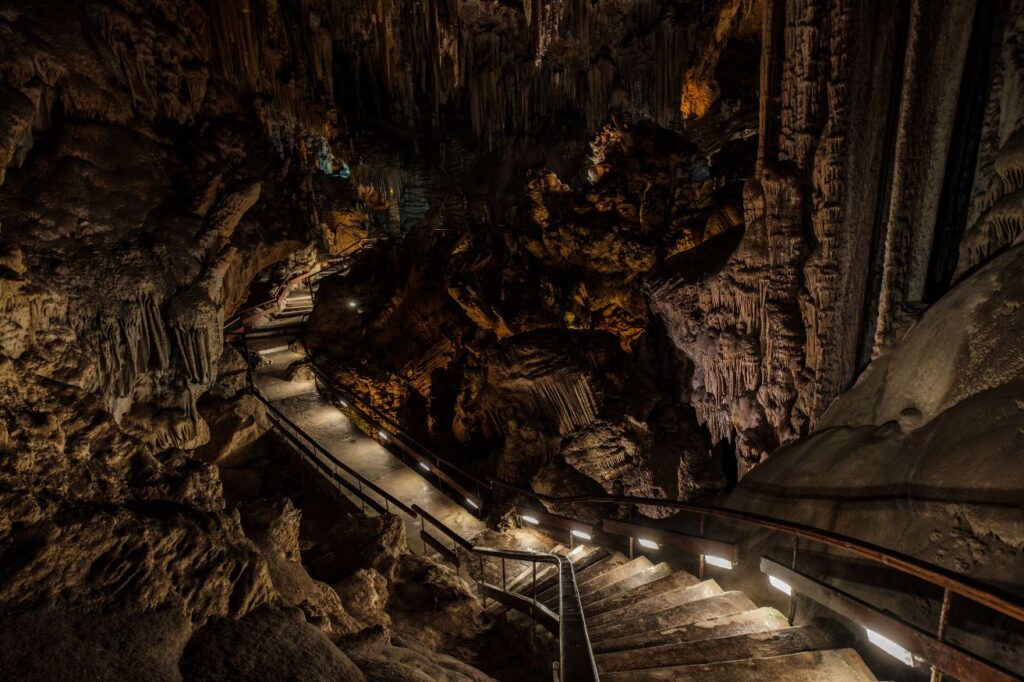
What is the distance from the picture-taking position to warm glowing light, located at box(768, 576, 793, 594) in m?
4.15

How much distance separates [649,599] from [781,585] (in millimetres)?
1254

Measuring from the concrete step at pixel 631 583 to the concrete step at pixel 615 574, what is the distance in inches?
4.6

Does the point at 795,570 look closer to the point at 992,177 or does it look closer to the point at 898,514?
the point at 898,514

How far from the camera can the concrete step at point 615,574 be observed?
5.73 meters

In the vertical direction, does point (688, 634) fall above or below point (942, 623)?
below

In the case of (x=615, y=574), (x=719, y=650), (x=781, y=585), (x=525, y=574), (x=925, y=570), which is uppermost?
(x=925, y=570)

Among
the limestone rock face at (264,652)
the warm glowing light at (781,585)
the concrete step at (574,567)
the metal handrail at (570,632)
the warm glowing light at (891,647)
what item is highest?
the warm glowing light at (891,647)

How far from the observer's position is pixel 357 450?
31.8 ft

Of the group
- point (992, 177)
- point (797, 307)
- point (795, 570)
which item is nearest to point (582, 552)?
point (795, 570)

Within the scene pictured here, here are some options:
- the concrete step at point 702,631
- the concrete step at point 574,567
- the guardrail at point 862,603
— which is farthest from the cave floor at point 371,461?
the concrete step at point 702,631

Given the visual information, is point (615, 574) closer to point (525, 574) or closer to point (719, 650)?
point (525, 574)

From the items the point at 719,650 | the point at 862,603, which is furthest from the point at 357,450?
the point at 862,603

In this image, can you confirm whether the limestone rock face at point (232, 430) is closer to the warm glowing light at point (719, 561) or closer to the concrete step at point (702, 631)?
the concrete step at point (702, 631)

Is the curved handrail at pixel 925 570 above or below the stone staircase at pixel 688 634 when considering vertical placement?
above
